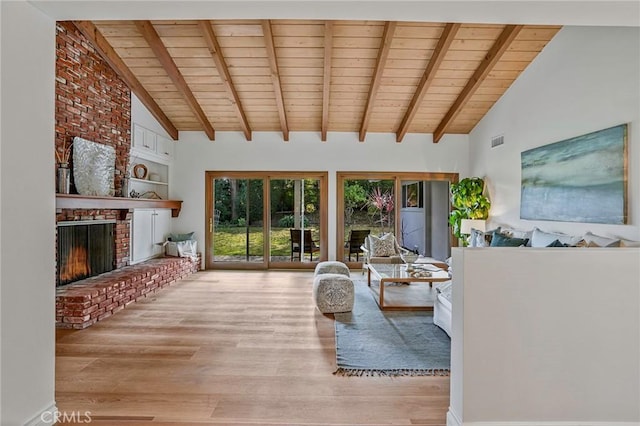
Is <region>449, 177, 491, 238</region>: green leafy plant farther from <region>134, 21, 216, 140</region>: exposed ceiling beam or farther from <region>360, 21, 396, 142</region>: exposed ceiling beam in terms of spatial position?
<region>134, 21, 216, 140</region>: exposed ceiling beam

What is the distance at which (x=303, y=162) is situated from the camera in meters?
6.88

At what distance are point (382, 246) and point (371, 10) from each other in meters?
4.57

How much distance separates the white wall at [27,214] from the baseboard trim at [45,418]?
0.02 meters

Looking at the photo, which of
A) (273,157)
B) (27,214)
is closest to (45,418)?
(27,214)

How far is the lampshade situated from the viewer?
5.78m

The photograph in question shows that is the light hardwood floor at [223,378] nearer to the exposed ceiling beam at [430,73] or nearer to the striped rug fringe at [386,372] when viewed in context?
the striped rug fringe at [386,372]

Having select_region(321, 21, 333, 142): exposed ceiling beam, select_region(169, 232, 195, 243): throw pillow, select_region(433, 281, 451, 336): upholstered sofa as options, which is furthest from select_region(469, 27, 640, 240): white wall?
select_region(169, 232, 195, 243): throw pillow

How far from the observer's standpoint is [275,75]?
5023 mm

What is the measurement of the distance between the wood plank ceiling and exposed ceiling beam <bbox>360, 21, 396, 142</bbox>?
0.06ft

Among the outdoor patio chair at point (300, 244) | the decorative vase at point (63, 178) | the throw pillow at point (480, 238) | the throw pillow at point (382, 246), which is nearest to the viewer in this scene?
the decorative vase at point (63, 178)

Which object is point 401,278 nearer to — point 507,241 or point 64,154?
point 507,241

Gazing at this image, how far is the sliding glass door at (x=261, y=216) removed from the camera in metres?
6.91

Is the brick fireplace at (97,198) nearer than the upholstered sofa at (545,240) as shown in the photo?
No

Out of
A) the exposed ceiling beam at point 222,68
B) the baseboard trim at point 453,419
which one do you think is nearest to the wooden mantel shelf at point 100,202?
the exposed ceiling beam at point 222,68
